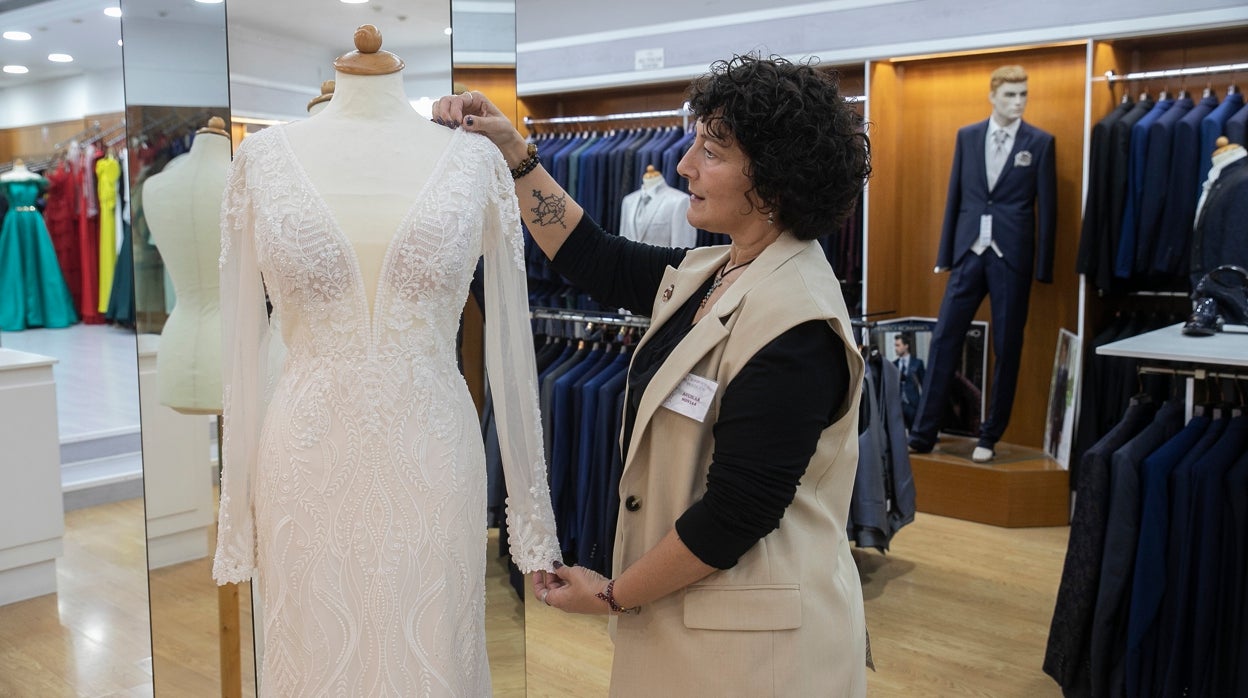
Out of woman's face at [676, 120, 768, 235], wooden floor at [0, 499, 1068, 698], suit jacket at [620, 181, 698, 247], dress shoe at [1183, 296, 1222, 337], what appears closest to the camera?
woman's face at [676, 120, 768, 235]

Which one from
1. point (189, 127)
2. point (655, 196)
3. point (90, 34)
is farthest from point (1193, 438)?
point (90, 34)

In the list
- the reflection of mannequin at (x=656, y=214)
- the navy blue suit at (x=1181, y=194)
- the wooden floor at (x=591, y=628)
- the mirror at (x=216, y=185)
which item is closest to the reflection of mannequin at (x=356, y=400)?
the mirror at (x=216, y=185)

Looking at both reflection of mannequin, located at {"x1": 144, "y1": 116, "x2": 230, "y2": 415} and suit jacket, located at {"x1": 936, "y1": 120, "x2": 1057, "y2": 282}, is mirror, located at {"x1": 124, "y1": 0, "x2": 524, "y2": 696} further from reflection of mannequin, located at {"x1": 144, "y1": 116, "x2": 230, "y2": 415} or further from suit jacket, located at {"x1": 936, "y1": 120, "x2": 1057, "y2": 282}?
suit jacket, located at {"x1": 936, "y1": 120, "x2": 1057, "y2": 282}

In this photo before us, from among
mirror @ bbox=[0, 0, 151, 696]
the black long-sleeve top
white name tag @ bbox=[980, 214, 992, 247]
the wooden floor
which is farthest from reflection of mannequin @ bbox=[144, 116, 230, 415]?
white name tag @ bbox=[980, 214, 992, 247]

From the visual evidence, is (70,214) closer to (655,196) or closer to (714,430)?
(655,196)

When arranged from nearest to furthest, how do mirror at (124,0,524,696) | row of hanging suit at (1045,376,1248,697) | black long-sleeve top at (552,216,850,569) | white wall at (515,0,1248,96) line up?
black long-sleeve top at (552,216,850,569) → mirror at (124,0,524,696) → row of hanging suit at (1045,376,1248,697) → white wall at (515,0,1248,96)

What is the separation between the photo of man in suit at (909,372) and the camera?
18.1 feet

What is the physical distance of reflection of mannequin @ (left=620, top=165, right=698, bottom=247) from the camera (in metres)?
5.31

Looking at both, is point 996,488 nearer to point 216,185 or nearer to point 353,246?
point 216,185

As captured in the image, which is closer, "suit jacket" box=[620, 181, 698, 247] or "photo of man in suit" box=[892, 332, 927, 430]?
"suit jacket" box=[620, 181, 698, 247]

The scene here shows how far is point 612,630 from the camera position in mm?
1525

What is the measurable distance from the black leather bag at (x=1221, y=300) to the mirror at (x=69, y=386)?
337cm

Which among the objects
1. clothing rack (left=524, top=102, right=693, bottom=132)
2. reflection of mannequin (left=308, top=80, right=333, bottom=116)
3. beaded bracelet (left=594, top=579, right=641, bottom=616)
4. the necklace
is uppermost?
clothing rack (left=524, top=102, right=693, bottom=132)

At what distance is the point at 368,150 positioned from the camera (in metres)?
1.51
